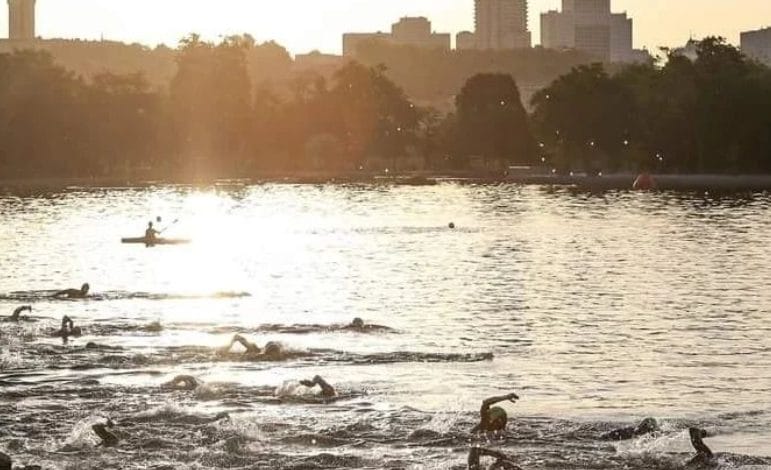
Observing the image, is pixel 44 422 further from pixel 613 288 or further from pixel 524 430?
pixel 613 288

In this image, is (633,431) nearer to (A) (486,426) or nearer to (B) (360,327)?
(A) (486,426)

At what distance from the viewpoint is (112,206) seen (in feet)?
610

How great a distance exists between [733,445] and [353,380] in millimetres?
12247

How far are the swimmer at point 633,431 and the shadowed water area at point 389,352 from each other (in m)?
0.26

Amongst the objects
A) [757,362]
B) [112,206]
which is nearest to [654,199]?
[112,206]

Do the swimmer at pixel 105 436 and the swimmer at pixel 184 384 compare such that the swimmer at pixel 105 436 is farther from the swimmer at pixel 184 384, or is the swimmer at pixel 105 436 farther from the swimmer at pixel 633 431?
the swimmer at pixel 633 431

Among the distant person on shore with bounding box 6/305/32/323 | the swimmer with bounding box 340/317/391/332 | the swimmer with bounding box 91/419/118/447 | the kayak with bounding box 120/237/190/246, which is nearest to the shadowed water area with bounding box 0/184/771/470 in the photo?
the swimmer with bounding box 91/419/118/447

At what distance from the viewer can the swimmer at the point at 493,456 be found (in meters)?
32.0

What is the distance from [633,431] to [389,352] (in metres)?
16.3

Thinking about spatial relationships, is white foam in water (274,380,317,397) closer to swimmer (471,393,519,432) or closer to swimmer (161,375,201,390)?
swimmer (161,375,201,390)

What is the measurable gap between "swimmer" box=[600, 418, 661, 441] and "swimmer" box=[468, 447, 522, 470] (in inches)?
188

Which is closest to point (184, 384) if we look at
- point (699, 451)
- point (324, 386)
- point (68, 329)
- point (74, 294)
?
point (324, 386)

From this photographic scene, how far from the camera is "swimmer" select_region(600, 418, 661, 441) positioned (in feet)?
122

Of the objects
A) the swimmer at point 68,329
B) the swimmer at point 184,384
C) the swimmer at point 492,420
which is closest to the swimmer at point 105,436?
the swimmer at point 184,384
